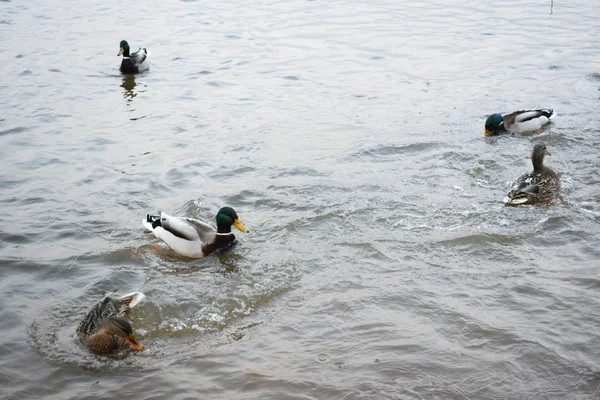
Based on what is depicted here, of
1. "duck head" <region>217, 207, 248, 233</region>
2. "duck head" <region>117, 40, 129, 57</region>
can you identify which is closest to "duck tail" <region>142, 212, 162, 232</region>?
"duck head" <region>217, 207, 248, 233</region>

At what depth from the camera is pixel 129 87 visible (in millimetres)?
Answer: 13602

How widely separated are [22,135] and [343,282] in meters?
6.41

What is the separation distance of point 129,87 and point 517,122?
277 inches

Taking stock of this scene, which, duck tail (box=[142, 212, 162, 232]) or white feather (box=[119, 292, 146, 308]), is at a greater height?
duck tail (box=[142, 212, 162, 232])

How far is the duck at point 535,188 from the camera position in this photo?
8.09 m

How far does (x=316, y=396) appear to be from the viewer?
17.2ft

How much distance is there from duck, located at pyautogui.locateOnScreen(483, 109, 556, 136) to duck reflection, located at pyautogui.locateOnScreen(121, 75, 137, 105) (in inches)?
242

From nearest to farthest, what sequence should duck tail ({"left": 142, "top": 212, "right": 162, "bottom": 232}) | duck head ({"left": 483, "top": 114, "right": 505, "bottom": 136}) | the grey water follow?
the grey water
duck tail ({"left": 142, "top": 212, "right": 162, "bottom": 232})
duck head ({"left": 483, "top": 114, "right": 505, "bottom": 136})

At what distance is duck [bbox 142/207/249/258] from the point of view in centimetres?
760

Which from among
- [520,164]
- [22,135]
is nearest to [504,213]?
[520,164]

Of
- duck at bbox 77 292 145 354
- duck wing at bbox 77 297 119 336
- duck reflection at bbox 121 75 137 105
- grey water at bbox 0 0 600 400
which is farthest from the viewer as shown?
duck reflection at bbox 121 75 137 105

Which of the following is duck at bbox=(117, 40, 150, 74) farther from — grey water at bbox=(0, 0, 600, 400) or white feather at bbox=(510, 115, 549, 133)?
white feather at bbox=(510, 115, 549, 133)

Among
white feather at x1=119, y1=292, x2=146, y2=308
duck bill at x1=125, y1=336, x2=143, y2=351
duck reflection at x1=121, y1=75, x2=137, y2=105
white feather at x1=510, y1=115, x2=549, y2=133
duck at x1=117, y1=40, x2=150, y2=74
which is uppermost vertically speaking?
duck at x1=117, y1=40, x2=150, y2=74

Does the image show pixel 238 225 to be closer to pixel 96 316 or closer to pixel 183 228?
pixel 183 228
